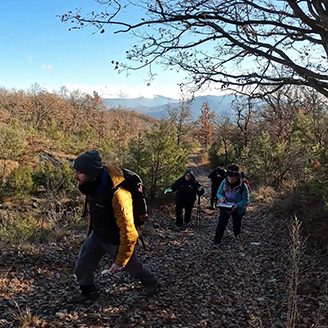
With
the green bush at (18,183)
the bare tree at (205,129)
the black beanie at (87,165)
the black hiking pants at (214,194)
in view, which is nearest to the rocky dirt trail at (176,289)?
the black beanie at (87,165)

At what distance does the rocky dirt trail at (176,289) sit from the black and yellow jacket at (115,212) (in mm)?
905

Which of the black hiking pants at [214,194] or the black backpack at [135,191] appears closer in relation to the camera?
the black backpack at [135,191]

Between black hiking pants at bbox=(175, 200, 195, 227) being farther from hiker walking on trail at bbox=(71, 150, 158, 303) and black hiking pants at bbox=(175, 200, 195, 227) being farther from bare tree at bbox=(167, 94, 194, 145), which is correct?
bare tree at bbox=(167, 94, 194, 145)

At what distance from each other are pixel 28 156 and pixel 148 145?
24.4 ft

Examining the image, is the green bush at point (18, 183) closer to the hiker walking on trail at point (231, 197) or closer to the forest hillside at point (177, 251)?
the forest hillside at point (177, 251)

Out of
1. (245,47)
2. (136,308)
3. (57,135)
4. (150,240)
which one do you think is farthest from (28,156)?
(136,308)

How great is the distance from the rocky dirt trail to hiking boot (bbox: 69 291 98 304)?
67mm

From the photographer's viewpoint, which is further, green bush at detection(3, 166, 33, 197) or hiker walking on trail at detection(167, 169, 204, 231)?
green bush at detection(3, 166, 33, 197)

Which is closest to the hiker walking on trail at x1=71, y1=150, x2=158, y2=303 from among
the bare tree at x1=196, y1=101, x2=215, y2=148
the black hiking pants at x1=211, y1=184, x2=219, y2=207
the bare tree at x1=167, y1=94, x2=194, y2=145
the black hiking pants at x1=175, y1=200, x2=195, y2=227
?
the black hiking pants at x1=175, y1=200, x2=195, y2=227

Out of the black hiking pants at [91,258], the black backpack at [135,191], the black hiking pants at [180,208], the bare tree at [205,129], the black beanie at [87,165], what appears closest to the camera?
the black beanie at [87,165]

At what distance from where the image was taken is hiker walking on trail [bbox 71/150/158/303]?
3158mm

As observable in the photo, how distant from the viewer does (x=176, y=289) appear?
436 centimetres

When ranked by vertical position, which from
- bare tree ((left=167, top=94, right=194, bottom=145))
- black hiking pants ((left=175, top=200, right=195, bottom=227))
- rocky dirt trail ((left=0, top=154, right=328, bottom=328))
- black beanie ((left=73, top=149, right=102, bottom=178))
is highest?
bare tree ((left=167, top=94, right=194, bottom=145))

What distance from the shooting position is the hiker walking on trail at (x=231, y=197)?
6277mm
